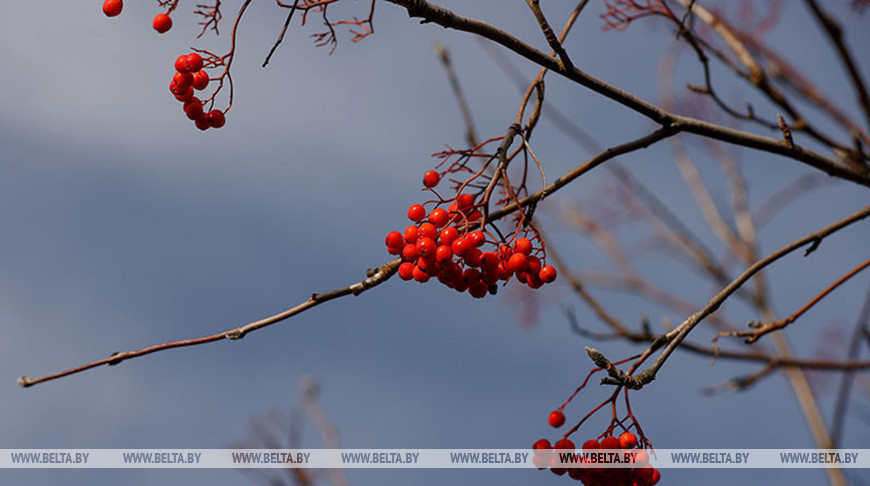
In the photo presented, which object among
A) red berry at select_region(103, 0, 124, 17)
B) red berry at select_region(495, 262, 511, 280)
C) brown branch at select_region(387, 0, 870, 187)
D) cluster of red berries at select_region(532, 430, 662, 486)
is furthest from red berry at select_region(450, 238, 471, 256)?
red berry at select_region(103, 0, 124, 17)

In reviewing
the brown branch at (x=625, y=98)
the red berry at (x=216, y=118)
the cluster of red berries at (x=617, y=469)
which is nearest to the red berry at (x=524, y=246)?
the brown branch at (x=625, y=98)

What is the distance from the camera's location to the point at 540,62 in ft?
6.45

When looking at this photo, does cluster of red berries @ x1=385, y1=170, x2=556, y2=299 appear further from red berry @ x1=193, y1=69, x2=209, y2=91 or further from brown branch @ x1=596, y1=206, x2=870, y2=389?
red berry @ x1=193, y1=69, x2=209, y2=91

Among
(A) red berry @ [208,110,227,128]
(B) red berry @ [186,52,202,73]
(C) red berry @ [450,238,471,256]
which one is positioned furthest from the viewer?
(A) red berry @ [208,110,227,128]

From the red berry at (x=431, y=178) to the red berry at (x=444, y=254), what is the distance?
1.54 feet

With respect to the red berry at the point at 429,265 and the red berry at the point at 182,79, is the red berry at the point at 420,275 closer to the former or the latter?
the red berry at the point at 429,265

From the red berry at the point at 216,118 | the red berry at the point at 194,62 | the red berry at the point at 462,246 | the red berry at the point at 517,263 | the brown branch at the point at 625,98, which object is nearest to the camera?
the brown branch at the point at 625,98

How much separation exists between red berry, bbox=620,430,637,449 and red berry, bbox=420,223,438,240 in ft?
2.72

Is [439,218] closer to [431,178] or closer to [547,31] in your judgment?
[431,178]

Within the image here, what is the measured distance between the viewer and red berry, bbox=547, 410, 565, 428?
2678mm

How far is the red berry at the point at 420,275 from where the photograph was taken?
214 cm

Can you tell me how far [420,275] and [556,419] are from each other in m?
0.90

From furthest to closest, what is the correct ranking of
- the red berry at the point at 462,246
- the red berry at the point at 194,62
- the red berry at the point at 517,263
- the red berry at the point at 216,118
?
the red berry at the point at 216,118 < the red berry at the point at 194,62 < the red berry at the point at 517,263 < the red berry at the point at 462,246

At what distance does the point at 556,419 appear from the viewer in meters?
2.69
